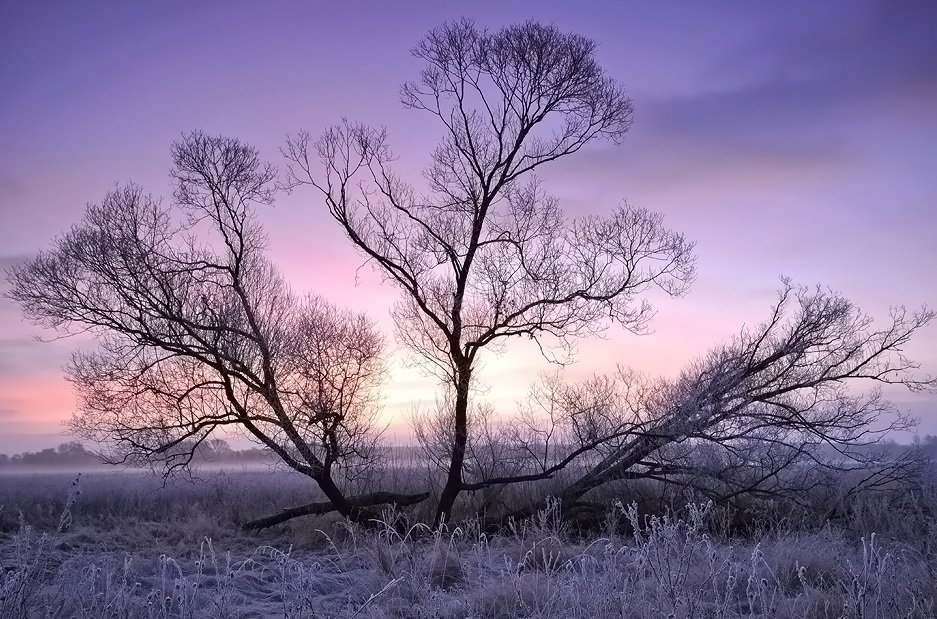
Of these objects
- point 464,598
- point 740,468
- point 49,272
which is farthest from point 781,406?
point 49,272

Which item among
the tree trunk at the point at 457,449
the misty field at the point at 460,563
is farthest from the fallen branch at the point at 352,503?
the tree trunk at the point at 457,449

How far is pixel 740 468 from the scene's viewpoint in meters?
15.0

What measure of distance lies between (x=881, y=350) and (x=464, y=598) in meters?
11.6

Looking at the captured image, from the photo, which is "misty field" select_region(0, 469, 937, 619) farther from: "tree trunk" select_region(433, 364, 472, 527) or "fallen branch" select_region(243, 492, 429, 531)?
"tree trunk" select_region(433, 364, 472, 527)

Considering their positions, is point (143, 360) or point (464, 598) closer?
point (464, 598)

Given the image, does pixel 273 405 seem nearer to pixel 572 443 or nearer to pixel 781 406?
pixel 572 443

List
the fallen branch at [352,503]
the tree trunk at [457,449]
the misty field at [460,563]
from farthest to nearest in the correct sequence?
the fallen branch at [352,503] → the tree trunk at [457,449] → the misty field at [460,563]

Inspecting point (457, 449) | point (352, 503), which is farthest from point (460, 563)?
point (352, 503)

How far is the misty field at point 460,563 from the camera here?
18.7ft

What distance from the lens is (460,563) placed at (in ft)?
32.8

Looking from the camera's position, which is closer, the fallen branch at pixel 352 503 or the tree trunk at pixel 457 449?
the tree trunk at pixel 457 449

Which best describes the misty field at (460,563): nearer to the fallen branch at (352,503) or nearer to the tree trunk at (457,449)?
the fallen branch at (352,503)

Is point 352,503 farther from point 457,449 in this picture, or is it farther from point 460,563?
point 460,563

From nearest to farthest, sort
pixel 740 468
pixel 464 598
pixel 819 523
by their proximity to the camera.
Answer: pixel 464 598, pixel 819 523, pixel 740 468
